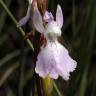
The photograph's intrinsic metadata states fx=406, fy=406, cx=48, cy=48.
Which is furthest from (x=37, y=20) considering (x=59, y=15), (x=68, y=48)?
(x=68, y=48)

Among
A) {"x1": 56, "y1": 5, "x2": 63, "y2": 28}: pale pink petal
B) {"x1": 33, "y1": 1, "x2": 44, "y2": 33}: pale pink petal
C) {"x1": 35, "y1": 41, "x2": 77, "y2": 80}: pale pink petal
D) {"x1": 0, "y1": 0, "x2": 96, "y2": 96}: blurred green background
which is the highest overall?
{"x1": 33, "y1": 1, "x2": 44, "y2": 33}: pale pink petal

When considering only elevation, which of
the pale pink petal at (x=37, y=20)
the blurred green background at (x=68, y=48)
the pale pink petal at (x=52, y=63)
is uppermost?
the pale pink petal at (x=37, y=20)

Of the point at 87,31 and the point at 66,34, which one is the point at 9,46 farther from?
the point at 87,31

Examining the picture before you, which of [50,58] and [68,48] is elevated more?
[50,58]

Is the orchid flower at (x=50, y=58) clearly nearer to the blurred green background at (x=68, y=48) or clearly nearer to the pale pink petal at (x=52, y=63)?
the pale pink petal at (x=52, y=63)

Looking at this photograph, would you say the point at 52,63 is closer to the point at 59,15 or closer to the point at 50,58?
the point at 50,58

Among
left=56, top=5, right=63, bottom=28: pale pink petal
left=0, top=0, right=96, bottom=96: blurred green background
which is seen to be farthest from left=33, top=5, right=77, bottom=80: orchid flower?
left=0, top=0, right=96, bottom=96: blurred green background

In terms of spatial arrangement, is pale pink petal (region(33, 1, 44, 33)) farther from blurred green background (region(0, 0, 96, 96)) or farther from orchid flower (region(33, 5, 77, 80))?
blurred green background (region(0, 0, 96, 96))

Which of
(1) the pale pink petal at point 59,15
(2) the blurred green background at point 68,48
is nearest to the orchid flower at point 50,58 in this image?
(1) the pale pink petal at point 59,15
